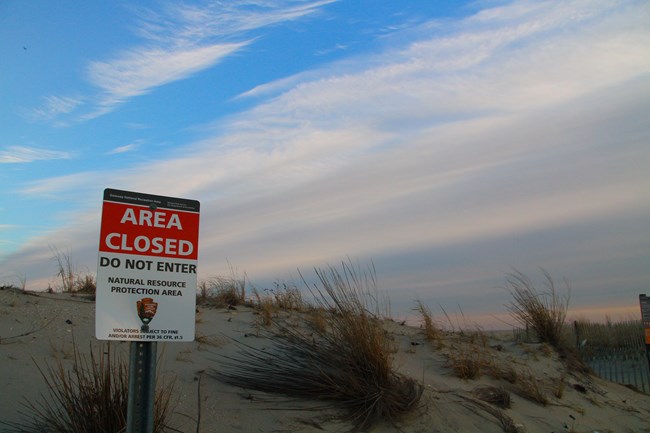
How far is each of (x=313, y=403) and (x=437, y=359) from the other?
136 inches

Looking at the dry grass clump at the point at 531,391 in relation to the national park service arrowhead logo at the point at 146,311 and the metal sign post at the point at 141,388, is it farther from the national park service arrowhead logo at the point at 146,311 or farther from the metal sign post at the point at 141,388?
the national park service arrowhead logo at the point at 146,311

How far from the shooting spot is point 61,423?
4.91 meters

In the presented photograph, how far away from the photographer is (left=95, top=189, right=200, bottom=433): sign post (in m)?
3.35

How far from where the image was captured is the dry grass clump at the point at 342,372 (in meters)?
6.14

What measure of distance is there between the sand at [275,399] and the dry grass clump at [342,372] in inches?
5.8

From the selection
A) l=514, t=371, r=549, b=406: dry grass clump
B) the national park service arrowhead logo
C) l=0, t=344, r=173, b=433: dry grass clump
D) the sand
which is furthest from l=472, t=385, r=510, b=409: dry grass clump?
the national park service arrowhead logo

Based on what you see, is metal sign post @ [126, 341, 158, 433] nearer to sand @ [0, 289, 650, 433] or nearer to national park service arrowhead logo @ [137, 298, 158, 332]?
national park service arrowhead logo @ [137, 298, 158, 332]

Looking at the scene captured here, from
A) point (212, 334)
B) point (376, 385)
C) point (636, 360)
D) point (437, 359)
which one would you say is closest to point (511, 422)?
point (376, 385)

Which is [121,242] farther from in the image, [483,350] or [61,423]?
[483,350]

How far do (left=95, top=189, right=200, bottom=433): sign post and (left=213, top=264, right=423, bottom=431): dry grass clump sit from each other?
117 inches

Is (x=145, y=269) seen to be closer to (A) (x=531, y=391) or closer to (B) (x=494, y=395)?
(B) (x=494, y=395)

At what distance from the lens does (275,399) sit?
6.20 metres

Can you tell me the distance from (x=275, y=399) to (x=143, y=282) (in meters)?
3.20

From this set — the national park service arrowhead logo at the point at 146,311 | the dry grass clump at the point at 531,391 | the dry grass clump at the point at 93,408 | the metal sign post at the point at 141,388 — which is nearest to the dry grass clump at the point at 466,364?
the dry grass clump at the point at 531,391
